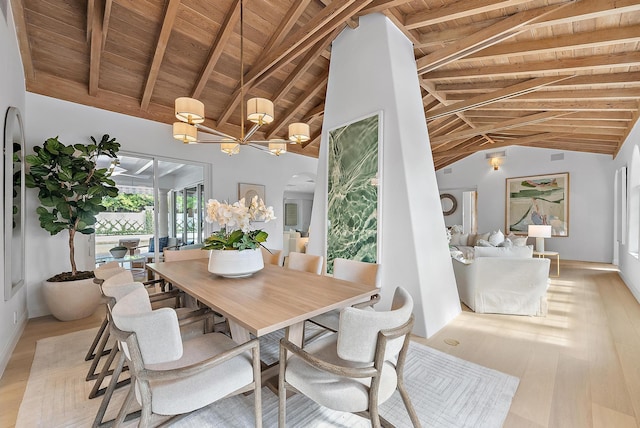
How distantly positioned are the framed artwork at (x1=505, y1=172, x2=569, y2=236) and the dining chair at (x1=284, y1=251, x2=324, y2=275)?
7.44 metres

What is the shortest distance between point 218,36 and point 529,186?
8324mm

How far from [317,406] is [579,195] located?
27.8ft

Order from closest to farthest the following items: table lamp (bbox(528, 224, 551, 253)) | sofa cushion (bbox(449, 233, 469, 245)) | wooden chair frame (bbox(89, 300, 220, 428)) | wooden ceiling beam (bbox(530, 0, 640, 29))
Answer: wooden chair frame (bbox(89, 300, 220, 428)), wooden ceiling beam (bbox(530, 0, 640, 29)), table lamp (bbox(528, 224, 551, 253)), sofa cushion (bbox(449, 233, 469, 245))

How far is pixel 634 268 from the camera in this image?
158 inches

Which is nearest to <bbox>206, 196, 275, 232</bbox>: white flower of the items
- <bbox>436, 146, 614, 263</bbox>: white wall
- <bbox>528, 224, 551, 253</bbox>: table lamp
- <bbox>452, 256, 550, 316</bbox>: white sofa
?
<bbox>452, 256, 550, 316</bbox>: white sofa

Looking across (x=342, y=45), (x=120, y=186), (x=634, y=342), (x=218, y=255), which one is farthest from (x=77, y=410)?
(x=634, y=342)

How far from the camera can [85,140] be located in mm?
3586

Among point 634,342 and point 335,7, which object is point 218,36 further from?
point 634,342

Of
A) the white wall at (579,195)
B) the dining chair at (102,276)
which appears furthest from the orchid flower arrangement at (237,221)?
the white wall at (579,195)

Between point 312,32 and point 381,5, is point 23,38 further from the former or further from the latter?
point 381,5

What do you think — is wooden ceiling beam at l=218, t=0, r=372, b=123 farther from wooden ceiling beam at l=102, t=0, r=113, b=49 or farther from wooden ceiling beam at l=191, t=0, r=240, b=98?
wooden ceiling beam at l=102, t=0, r=113, b=49

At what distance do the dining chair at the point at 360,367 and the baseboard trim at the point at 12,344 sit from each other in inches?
95.4

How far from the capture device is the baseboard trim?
6.71ft

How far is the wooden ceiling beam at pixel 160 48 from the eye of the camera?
2654 mm
